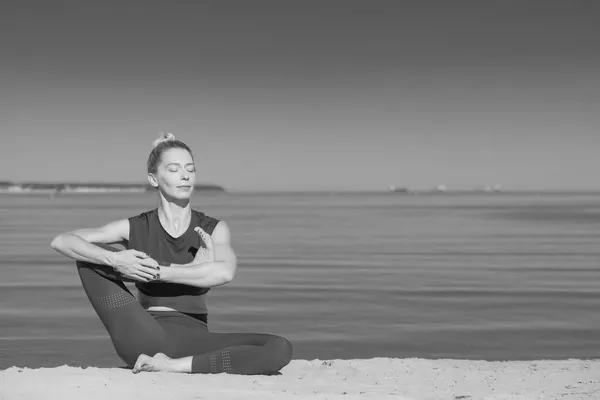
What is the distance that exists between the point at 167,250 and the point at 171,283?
286 millimetres

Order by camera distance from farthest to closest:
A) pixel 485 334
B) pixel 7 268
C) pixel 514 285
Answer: pixel 7 268, pixel 514 285, pixel 485 334

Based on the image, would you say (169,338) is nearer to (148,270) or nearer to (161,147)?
(148,270)

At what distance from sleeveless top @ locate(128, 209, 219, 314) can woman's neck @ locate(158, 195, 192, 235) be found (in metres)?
0.05

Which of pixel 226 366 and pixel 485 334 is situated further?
pixel 485 334

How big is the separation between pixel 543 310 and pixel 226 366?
9021 millimetres

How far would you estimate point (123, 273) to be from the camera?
5797mm

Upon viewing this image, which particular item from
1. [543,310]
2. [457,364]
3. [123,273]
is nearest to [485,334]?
[543,310]

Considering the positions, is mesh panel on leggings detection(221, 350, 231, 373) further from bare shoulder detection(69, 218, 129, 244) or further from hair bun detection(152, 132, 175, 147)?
hair bun detection(152, 132, 175, 147)

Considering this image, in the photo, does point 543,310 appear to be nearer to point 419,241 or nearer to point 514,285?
point 514,285

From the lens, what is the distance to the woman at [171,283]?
5.97m

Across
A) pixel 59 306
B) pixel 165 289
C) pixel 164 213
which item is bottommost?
pixel 59 306

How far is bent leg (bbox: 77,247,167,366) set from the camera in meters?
5.98

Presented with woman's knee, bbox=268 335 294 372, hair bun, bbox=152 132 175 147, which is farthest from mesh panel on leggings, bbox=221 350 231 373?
hair bun, bbox=152 132 175 147

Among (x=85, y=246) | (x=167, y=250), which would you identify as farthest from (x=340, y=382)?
(x=85, y=246)
